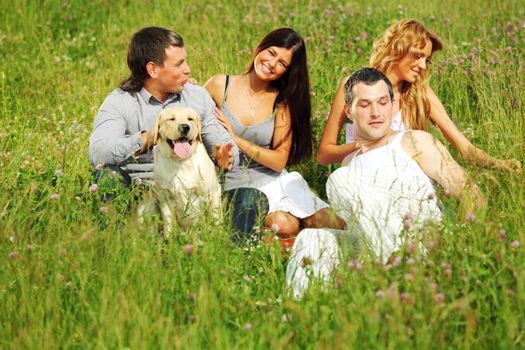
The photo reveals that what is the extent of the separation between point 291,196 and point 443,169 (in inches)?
54.0

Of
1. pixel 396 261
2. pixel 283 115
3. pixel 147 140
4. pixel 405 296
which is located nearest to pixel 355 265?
pixel 396 261

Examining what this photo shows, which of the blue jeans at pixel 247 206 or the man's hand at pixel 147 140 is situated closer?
the man's hand at pixel 147 140

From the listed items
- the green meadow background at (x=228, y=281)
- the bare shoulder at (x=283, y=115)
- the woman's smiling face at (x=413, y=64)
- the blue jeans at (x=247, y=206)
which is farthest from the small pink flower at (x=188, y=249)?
the woman's smiling face at (x=413, y=64)

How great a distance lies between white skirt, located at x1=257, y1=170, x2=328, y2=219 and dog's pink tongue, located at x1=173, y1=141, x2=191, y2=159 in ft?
2.88

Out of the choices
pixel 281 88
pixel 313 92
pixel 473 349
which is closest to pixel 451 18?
pixel 313 92

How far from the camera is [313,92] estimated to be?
19.3ft

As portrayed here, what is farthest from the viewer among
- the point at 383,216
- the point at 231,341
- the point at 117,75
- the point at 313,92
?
the point at 117,75

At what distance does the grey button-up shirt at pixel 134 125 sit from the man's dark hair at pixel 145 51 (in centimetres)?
8

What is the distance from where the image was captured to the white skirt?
4.55m

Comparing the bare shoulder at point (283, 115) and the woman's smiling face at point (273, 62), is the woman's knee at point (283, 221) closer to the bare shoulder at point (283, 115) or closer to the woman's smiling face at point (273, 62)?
the bare shoulder at point (283, 115)

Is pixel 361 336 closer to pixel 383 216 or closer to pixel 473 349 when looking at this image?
pixel 473 349

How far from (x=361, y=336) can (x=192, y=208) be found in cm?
157

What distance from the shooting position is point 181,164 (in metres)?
3.91

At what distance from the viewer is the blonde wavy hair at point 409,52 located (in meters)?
4.46
